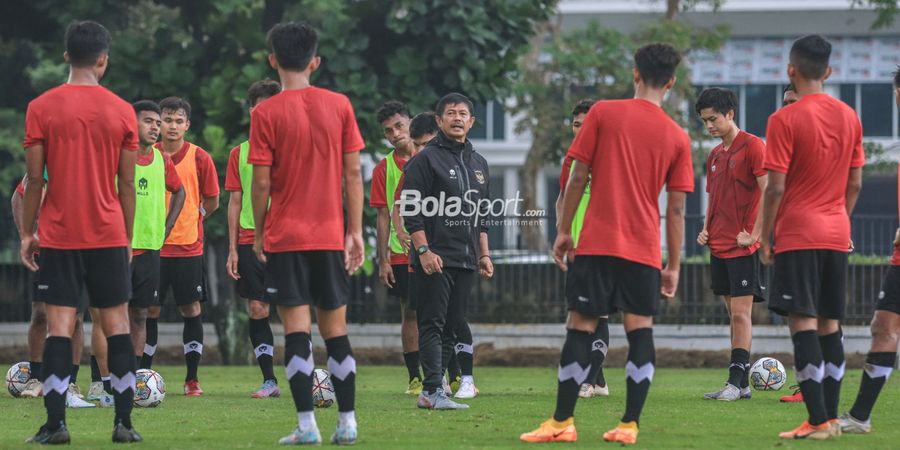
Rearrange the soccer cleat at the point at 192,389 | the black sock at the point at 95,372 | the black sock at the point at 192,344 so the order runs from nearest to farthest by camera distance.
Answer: the black sock at the point at 95,372 < the soccer cleat at the point at 192,389 < the black sock at the point at 192,344

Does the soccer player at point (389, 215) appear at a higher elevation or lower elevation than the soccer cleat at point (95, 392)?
higher

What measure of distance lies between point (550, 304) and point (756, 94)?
1312 inches

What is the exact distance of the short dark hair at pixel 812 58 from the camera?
865 cm

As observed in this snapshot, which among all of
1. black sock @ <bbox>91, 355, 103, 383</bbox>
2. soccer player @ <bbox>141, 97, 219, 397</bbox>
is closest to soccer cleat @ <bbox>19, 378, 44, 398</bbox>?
black sock @ <bbox>91, 355, 103, 383</bbox>

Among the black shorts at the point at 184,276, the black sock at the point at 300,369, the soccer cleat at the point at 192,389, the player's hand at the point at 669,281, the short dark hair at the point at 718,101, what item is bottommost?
the soccer cleat at the point at 192,389

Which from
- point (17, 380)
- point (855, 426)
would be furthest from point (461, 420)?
point (17, 380)

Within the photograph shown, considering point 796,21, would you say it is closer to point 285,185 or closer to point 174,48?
point 174,48

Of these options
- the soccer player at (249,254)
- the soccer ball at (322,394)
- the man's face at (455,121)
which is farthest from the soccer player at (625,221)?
the soccer player at (249,254)

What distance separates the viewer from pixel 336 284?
827cm

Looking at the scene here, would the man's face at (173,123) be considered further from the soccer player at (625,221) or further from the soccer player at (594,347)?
the soccer player at (625,221)

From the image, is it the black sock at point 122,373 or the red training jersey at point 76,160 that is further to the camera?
the black sock at point 122,373

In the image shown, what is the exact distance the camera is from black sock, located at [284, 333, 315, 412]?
8109 millimetres

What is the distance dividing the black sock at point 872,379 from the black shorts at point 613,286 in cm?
173

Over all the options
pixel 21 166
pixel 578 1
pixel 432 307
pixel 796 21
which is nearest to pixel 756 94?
pixel 796 21
